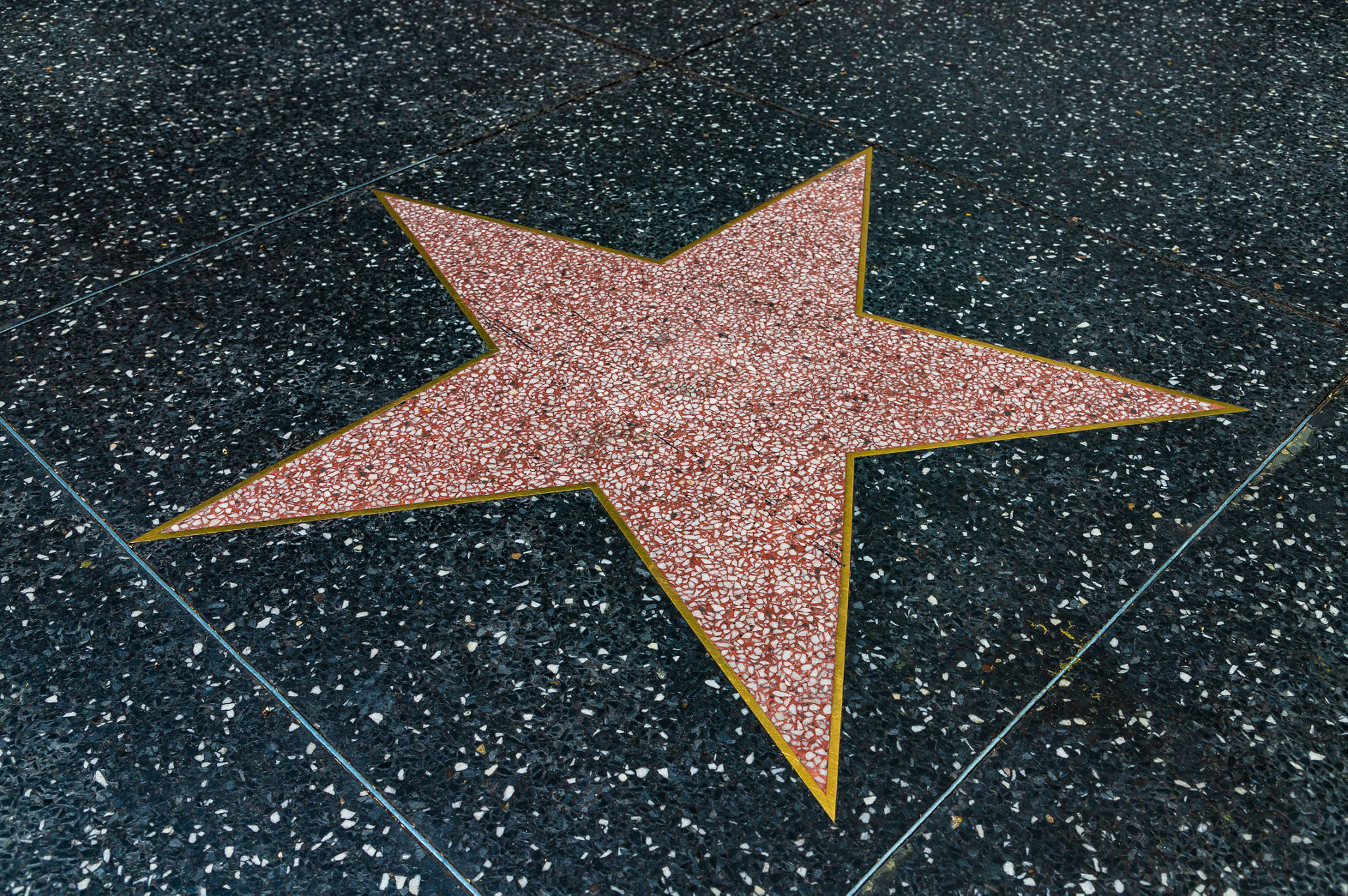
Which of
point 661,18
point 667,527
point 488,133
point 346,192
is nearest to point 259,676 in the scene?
point 667,527

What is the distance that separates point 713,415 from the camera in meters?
2.05

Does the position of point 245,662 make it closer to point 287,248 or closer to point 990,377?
point 287,248

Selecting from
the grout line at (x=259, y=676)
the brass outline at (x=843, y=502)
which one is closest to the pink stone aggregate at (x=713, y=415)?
the brass outline at (x=843, y=502)

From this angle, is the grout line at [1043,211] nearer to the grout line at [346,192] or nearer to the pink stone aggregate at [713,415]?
the grout line at [346,192]

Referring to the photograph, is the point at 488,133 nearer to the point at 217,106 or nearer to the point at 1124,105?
the point at 217,106

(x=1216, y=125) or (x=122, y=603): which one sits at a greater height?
(x=1216, y=125)

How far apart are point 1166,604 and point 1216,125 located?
6.89 ft

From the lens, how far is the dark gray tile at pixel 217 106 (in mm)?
2611

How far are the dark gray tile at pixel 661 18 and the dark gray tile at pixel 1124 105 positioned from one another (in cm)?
11

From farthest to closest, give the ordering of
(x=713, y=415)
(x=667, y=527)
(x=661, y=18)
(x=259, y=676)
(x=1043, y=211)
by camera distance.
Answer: (x=661, y=18), (x=1043, y=211), (x=713, y=415), (x=667, y=527), (x=259, y=676)

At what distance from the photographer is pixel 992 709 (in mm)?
1547

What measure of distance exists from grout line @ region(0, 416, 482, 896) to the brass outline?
98mm

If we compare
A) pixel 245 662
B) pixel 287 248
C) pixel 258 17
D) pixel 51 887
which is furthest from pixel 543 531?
pixel 258 17

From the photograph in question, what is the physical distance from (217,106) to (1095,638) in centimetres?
310
